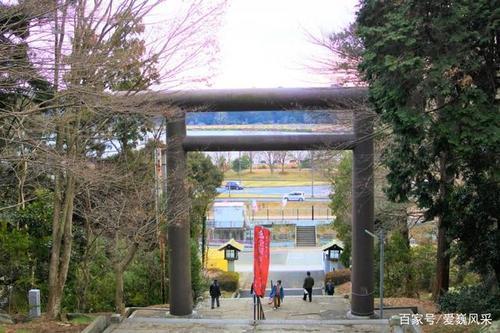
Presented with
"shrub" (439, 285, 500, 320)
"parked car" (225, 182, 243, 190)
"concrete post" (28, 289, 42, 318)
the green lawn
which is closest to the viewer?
"shrub" (439, 285, 500, 320)

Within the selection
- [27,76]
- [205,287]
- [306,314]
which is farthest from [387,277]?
[27,76]

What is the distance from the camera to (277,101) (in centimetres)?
1214

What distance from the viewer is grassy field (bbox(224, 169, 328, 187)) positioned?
6516 cm

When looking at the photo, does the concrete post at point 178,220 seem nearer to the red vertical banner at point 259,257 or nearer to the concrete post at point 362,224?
the red vertical banner at point 259,257

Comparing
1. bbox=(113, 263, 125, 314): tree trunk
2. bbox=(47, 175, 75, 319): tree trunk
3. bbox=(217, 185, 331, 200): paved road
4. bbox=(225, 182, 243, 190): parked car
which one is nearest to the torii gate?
bbox=(113, 263, 125, 314): tree trunk

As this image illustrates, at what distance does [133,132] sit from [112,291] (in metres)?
4.95

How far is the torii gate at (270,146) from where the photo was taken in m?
12.1

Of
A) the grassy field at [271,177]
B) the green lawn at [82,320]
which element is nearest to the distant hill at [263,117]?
the green lawn at [82,320]

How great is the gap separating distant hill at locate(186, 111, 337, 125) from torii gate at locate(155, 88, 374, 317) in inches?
14.5

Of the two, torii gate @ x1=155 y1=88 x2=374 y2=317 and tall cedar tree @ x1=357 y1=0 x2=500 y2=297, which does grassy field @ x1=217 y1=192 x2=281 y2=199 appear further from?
tall cedar tree @ x1=357 y1=0 x2=500 y2=297

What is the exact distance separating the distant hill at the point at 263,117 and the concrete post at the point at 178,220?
1.78ft

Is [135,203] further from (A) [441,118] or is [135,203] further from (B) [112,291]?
(A) [441,118]

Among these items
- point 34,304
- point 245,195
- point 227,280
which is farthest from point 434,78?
point 245,195

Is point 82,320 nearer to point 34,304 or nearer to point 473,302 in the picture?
point 34,304
